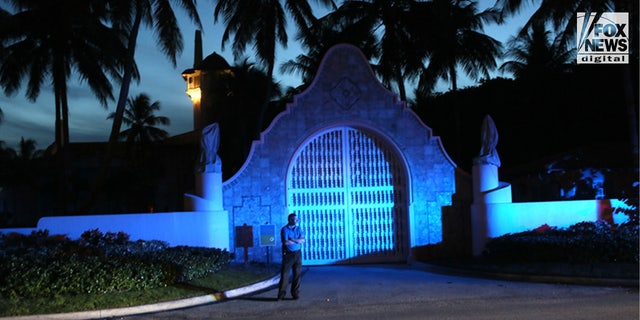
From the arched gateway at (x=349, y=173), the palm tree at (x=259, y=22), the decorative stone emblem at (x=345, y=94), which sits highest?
the palm tree at (x=259, y=22)

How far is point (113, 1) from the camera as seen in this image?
80.1 feet

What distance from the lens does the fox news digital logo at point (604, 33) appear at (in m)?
20.3

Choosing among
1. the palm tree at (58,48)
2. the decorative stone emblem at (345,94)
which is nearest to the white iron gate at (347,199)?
the decorative stone emblem at (345,94)

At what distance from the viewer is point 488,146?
18.8 meters

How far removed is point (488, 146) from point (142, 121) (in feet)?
96.1

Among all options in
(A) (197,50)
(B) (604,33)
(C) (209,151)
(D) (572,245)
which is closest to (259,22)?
(C) (209,151)

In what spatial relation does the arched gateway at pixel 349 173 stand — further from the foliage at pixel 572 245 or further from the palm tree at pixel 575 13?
the palm tree at pixel 575 13

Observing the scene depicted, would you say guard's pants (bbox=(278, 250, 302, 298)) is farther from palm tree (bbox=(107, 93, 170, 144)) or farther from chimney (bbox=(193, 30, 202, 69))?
chimney (bbox=(193, 30, 202, 69))

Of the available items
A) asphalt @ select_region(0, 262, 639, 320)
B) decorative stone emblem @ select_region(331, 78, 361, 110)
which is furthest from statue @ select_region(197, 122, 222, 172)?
asphalt @ select_region(0, 262, 639, 320)

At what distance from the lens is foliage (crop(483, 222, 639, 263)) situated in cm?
1517

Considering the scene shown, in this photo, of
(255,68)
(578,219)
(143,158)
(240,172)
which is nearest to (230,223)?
(240,172)

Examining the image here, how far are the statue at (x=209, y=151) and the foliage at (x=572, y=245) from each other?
7452mm

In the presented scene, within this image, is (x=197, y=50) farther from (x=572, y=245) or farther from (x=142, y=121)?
(x=572, y=245)

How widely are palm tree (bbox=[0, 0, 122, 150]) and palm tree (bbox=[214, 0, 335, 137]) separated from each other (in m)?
4.22
